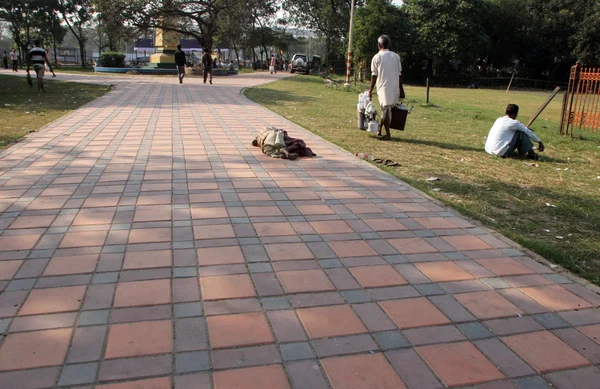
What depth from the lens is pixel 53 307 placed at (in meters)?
2.63

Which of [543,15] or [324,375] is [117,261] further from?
[543,15]

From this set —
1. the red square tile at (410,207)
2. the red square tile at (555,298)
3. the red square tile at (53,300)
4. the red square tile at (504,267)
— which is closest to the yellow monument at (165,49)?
the red square tile at (410,207)

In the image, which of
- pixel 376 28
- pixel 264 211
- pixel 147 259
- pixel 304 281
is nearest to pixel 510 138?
pixel 264 211

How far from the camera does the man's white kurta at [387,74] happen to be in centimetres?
781

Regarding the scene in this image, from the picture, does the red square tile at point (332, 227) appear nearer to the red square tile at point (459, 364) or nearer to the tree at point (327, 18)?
the red square tile at point (459, 364)

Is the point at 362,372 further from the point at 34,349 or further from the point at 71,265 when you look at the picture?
the point at 71,265

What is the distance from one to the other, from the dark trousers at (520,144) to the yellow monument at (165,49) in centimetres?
2768

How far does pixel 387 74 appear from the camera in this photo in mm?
7871

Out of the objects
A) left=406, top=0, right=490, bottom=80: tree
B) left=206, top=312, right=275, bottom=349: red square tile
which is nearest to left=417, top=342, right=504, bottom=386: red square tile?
left=206, top=312, right=275, bottom=349: red square tile

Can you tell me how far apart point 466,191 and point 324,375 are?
3768 mm

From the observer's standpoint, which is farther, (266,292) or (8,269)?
(8,269)

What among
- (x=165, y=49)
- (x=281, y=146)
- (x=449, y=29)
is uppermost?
(x=449, y=29)

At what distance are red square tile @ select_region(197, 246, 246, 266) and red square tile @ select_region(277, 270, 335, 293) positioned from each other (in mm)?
380

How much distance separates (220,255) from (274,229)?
2.15 ft
